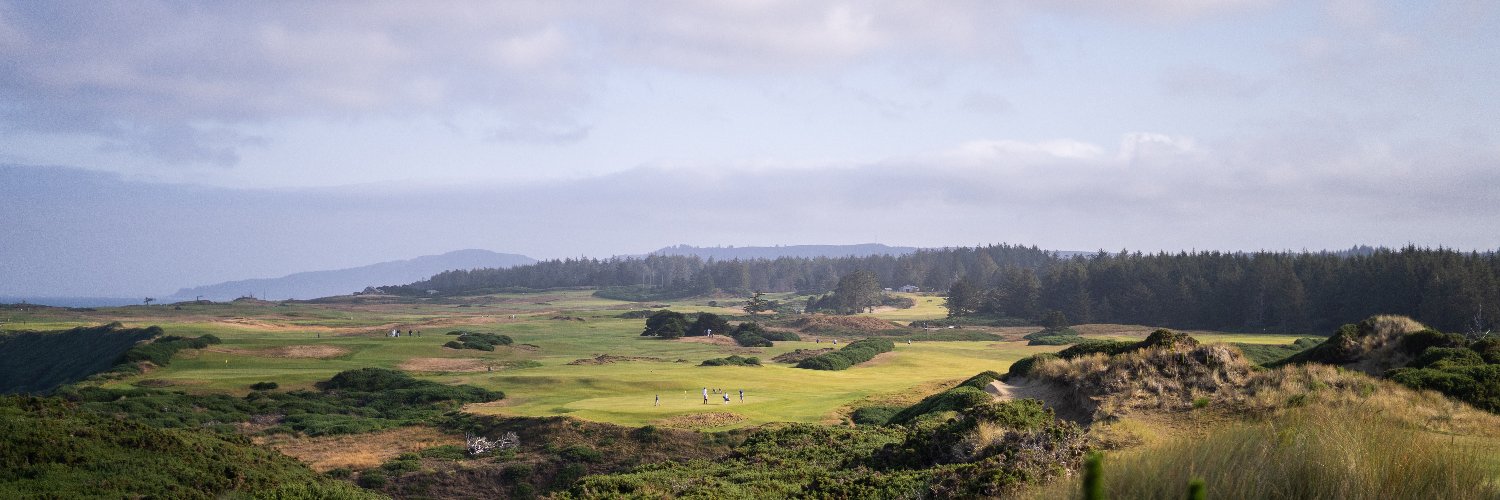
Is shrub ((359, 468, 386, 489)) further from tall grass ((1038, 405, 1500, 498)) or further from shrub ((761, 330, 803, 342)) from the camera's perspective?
shrub ((761, 330, 803, 342))

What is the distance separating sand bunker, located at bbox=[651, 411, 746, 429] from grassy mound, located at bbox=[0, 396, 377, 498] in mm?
12218

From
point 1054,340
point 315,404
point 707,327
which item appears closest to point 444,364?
point 315,404

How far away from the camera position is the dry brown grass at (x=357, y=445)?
79.3 ft

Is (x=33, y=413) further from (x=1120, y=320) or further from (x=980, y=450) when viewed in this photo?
(x=1120, y=320)

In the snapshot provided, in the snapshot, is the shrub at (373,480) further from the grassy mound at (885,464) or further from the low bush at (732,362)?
the low bush at (732,362)

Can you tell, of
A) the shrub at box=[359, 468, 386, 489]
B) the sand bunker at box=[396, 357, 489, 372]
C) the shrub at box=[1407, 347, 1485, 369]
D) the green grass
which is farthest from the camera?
the sand bunker at box=[396, 357, 489, 372]

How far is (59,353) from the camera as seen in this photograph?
56375mm

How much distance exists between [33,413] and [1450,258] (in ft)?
309

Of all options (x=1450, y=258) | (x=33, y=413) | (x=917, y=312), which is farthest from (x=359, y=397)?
(x=917, y=312)

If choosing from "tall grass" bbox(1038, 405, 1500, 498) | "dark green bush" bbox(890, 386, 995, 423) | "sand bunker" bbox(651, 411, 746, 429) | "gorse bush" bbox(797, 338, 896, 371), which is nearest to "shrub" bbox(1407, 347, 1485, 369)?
"dark green bush" bbox(890, 386, 995, 423)

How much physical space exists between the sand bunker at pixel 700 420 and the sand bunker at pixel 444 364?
76.6 ft

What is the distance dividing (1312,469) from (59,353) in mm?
68968

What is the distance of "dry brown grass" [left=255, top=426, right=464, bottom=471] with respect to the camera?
952 inches

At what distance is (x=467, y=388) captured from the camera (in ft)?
125
